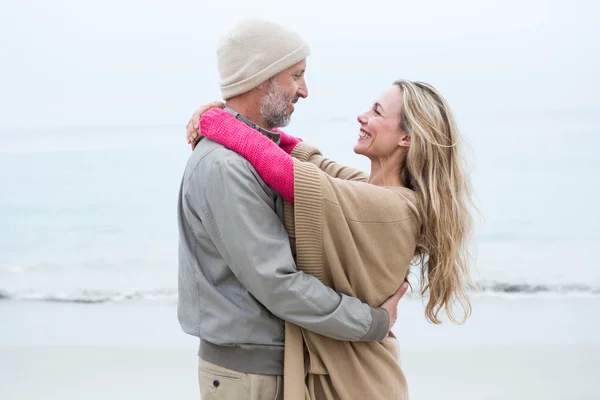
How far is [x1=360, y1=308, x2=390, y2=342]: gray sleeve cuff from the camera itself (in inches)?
77.4

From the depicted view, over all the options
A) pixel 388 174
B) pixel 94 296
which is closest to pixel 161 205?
pixel 94 296

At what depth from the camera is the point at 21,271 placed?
850cm

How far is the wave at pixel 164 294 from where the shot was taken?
6879 millimetres

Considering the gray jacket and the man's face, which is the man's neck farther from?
the gray jacket

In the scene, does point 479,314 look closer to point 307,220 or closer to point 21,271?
point 307,220

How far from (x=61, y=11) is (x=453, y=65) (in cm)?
690

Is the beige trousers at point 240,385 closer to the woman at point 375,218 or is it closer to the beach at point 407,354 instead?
the woman at point 375,218

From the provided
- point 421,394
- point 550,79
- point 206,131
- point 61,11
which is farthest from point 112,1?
point 206,131

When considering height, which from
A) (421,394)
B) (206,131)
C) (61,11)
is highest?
(206,131)

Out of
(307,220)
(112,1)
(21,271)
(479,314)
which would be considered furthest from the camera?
(112,1)

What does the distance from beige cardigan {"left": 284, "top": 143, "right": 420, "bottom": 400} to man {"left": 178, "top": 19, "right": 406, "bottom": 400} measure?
0.05 metres

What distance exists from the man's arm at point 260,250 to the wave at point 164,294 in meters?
4.84

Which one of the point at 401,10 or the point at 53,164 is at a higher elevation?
the point at 401,10

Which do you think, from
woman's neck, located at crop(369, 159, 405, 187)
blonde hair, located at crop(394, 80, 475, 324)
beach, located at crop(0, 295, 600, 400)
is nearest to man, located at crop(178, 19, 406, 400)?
blonde hair, located at crop(394, 80, 475, 324)
